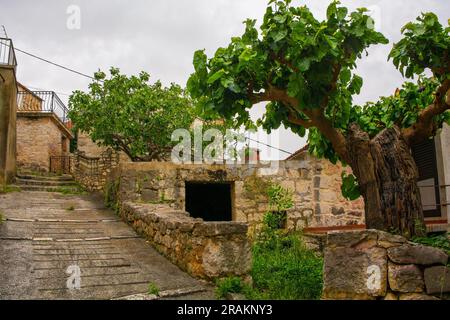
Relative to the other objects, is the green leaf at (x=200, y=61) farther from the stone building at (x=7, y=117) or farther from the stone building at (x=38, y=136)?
the stone building at (x=38, y=136)

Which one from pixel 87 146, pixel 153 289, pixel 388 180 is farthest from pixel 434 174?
pixel 87 146

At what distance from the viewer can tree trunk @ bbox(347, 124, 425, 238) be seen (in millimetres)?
3998

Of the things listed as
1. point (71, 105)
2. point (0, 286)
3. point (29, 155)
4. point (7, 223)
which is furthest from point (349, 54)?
point (29, 155)

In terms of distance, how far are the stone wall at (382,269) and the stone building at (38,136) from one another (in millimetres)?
17668

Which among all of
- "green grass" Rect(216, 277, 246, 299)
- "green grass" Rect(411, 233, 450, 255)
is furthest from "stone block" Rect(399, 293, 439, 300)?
"green grass" Rect(216, 277, 246, 299)

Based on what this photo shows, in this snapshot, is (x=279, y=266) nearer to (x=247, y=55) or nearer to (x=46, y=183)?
(x=247, y=55)

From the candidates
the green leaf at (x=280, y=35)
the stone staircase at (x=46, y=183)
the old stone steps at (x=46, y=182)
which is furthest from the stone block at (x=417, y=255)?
the old stone steps at (x=46, y=182)

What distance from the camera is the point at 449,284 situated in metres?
3.05

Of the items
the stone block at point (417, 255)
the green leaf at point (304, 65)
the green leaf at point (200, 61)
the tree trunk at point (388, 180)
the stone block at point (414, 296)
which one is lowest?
the stone block at point (414, 296)

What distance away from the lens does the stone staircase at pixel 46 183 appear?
1343 centimetres

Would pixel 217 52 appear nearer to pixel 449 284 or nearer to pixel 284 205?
pixel 449 284

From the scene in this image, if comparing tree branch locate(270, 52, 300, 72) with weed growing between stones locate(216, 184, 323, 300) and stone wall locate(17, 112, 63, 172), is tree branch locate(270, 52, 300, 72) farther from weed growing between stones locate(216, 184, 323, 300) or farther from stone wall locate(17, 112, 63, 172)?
stone wall locate(17, 112, 63, 172)

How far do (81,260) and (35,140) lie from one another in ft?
50.7
